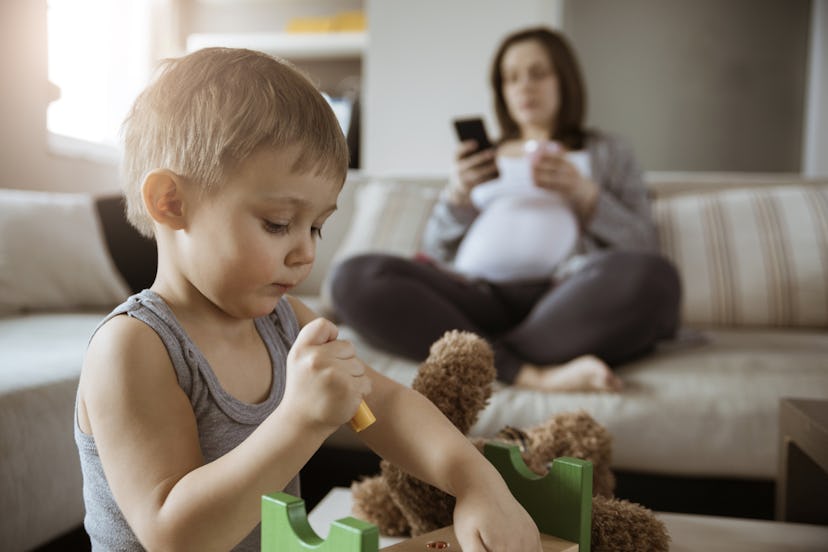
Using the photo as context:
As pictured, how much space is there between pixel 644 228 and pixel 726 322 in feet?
0.99

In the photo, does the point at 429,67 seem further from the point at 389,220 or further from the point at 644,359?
the point at 644,359

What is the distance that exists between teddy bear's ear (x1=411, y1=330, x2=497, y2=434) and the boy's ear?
27 cm

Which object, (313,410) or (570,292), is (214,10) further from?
(313,410)

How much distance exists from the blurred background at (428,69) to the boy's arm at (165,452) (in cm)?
192

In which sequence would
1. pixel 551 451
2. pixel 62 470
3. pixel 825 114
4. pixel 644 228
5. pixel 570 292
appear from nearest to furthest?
pixel 551 451, pixel 62 470, pixel 570 292, pixel 644 228, pixel 825 114

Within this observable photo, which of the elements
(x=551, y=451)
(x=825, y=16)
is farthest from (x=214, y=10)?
(x=551, y=451)

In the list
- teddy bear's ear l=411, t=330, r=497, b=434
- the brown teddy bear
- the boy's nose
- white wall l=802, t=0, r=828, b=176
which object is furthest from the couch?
white wall l=802, t=0, r=828, b=176

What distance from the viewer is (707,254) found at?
1.70 meters

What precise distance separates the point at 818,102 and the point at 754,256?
1741mm

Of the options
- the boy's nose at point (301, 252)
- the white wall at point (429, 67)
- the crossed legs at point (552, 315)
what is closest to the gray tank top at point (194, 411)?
the boy's nose at point (301, 252)

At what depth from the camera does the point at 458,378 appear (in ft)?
2.26

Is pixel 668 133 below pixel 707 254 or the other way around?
the other way around

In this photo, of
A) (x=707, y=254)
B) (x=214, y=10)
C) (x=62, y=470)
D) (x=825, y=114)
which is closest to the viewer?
(x=62, y=470)

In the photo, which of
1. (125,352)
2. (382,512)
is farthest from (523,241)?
(125,352)
